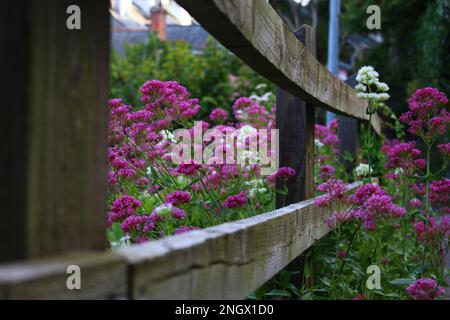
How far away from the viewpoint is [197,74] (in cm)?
1289

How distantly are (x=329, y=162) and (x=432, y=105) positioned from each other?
2.20 meters

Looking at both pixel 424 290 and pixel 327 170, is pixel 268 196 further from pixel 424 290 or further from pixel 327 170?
pixel 424 290

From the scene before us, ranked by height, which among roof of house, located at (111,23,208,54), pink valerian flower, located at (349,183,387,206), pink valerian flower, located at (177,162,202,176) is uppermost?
roof of house, located at (111,23,208,54)

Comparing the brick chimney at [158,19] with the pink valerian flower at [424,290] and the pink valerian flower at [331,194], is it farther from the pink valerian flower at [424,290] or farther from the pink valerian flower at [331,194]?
the pink valerian flower at [424,290]

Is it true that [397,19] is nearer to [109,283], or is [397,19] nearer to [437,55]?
[437,55]

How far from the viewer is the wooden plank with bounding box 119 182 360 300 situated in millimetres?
1136

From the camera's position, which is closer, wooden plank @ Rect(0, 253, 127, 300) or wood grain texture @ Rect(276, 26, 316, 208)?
wooden plank @ Rect(0, 253, 127, 300)

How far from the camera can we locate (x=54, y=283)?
953mm

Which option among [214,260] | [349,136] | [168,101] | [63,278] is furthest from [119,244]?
[349,136]

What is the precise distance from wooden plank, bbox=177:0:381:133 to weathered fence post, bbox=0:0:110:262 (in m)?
0.39

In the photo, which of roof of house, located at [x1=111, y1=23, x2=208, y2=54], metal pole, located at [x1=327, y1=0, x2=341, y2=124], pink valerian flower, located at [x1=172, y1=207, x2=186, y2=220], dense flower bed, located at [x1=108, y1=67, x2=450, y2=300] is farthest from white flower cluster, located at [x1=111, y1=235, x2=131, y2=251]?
roof of house, located at [x1=111, y1=23, x2=208, y2=54]

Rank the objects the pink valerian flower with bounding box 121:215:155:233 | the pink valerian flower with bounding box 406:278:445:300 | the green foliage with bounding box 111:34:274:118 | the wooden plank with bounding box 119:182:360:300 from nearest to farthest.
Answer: the wooden plank with bounding box 119:182:360:300 → the pink valerian flower with bounding box 406:278:445:300 → the pink valerian flower with bounding box 121:215:155:233 → the green foliage with bounding box 111:34:274:118

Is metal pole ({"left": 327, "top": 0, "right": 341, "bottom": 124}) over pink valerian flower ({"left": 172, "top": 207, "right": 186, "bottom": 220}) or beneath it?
over

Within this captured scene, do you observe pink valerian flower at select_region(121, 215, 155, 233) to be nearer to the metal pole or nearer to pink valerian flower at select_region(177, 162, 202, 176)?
pink valerian flower at select_region(177, 162, 202, 176)
